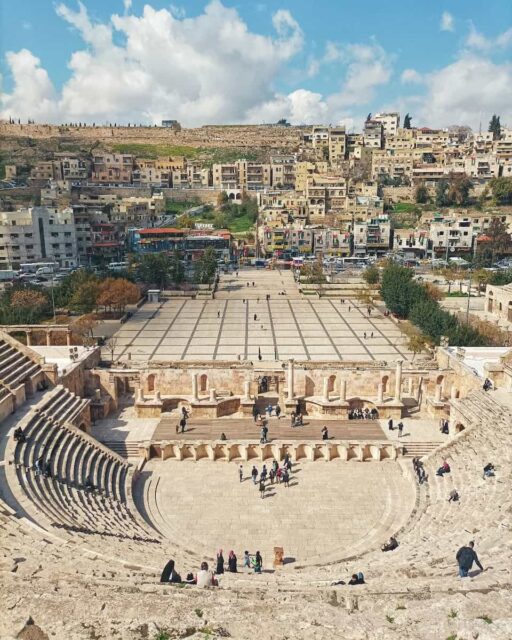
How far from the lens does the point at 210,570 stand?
1447cm

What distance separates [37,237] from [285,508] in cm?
6309

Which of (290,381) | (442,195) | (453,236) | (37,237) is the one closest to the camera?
(290,381)

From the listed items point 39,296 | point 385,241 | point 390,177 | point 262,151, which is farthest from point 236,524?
point 262,151

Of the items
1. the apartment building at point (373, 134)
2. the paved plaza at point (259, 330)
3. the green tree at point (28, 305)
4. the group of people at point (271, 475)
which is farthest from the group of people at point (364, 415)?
the apartment building at point (373, 134)

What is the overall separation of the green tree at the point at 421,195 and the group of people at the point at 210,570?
322 feet

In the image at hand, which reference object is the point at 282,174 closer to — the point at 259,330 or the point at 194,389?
the point at 259,330

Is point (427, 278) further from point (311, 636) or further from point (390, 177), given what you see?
point (311, 636)

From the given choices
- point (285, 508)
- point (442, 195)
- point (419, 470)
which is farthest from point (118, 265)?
point (442, 195)

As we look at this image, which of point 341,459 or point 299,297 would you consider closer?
point 341,459

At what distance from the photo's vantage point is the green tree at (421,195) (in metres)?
103

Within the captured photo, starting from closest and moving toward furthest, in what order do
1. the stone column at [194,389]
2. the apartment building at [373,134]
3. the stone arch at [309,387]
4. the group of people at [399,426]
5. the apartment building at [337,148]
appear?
the group of people at [399,426]
the stone column at [194,389]
the stone arch at [309,387]
the apartment building at [373,134]
the apartment building at [337,148]

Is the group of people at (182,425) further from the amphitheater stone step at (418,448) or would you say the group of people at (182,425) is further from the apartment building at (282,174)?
the apartment building at (282,174)

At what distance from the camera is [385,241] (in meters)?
85.8

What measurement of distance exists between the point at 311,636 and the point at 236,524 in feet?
31.8
